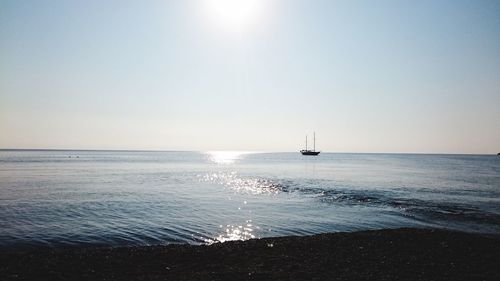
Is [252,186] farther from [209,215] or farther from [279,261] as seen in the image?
[279,261]

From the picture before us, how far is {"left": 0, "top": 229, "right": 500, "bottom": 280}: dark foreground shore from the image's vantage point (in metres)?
11.6

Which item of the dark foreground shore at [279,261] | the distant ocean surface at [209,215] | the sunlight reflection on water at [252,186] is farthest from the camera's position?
the sunlight reflection on water at [252,186]

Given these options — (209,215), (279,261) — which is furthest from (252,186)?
(279,261)

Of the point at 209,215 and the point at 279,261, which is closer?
the point at 279,261

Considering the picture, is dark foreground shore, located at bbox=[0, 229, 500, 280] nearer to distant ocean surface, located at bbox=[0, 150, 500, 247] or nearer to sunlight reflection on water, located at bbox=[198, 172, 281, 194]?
distant ocean surface, located at bbox=[0, 150, 500, 247]

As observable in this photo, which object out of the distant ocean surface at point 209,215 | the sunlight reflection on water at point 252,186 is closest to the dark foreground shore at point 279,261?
the distant ocean surface at point 209,215

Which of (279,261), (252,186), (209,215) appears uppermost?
(279,261)

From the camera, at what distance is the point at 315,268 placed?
Answer: 12.4m

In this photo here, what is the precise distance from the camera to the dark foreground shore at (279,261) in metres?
11.6

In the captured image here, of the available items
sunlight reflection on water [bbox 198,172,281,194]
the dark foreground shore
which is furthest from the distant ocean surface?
the dark foreground shore

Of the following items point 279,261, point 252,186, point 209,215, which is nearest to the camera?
point 279,261

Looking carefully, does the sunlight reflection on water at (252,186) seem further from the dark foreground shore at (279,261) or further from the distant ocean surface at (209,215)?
the dark foreground shore at (279,261)

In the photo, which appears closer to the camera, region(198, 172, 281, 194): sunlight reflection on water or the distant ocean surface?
the distant ocean surface

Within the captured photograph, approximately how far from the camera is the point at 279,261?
13234mm
